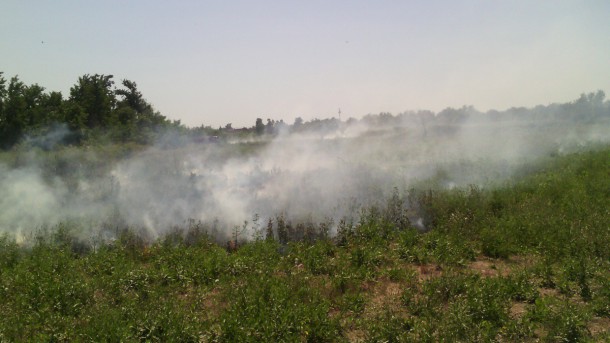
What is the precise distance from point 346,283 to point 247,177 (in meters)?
8.39

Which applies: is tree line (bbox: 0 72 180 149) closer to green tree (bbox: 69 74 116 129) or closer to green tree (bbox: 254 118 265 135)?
green tree (bbox: 69 74 116 129)

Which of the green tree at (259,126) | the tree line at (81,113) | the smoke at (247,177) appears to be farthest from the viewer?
the green tree at (259,126)

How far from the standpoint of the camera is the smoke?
1029 centimetres

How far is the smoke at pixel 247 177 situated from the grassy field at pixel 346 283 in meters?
1.44

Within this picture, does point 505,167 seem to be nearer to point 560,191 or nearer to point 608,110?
point 560,191

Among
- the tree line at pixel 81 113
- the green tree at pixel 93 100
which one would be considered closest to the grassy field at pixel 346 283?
the tree line at pixel 81 113

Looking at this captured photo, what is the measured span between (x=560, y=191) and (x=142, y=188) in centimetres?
1300

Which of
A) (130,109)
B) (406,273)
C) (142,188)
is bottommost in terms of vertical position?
(406,273)

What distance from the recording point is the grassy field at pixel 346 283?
4684 millimetres

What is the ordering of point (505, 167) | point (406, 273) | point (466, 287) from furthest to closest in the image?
point (505, 167)
point (406, 273)
point (466, 287)

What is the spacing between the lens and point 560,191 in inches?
422

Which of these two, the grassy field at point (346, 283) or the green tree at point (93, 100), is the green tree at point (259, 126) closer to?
the green tree at point (93, 100)

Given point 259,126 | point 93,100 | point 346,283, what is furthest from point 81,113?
point 346,283

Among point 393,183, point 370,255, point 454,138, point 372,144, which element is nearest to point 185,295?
point 370,255
